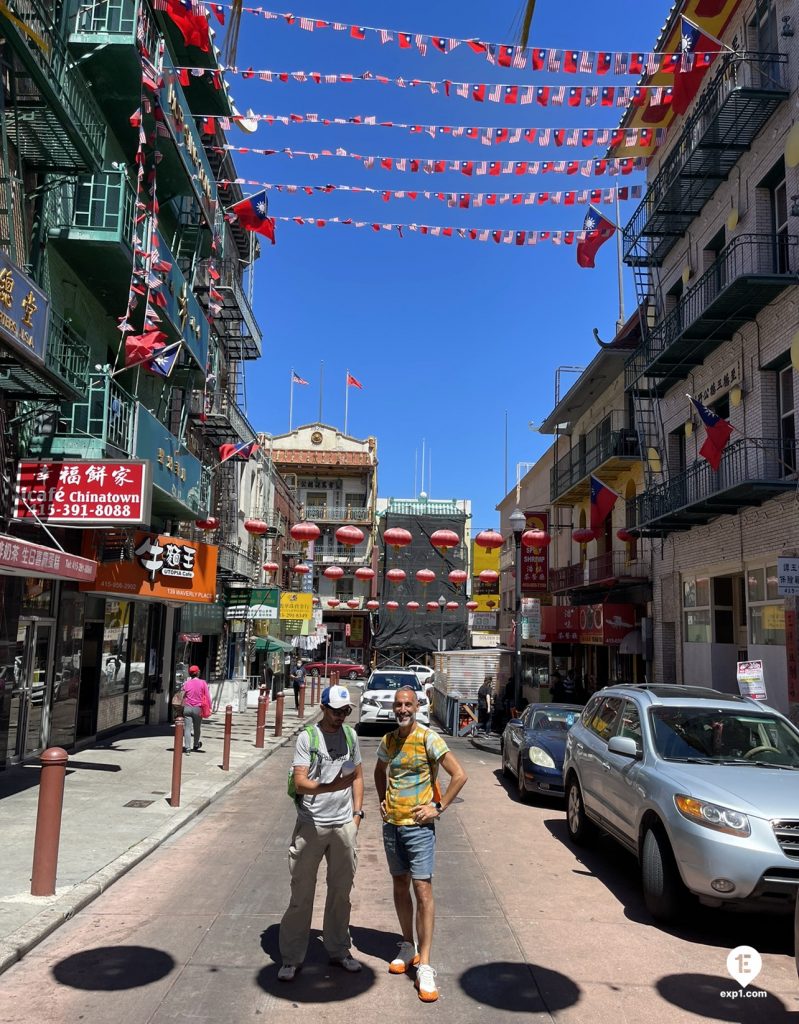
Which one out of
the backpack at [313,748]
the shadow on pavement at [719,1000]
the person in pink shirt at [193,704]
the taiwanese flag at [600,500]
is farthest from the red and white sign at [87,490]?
the taiwanese flag at [600,500]

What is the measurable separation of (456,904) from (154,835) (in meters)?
3.85

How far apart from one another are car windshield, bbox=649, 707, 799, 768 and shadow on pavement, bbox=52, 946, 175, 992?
171 inches

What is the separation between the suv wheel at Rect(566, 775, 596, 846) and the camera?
29.4ft

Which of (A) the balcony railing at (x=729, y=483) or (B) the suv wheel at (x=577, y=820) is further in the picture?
(A) the balcony railing at (x=729, y=483)

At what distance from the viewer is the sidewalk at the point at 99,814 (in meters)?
6.26

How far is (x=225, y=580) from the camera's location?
2834 centimetres

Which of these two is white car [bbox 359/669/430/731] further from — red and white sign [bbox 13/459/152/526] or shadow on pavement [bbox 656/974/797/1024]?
shadow on pavement [bbox 656/974/797/1024]

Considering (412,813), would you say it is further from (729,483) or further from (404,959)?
(729,483)

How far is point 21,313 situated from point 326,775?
22.6ft

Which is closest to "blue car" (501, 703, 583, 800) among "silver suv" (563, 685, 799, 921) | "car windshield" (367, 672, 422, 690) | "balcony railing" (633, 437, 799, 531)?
"silver suv" (563, 685, 799, 921)

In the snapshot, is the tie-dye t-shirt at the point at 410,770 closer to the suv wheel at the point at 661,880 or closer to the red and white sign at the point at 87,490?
the suv wheel at the point at 661,880

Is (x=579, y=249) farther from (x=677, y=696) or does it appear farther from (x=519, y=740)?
(x=677, y=696)

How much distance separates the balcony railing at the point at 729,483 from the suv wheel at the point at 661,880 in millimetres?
9369

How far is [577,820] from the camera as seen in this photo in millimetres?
9156
